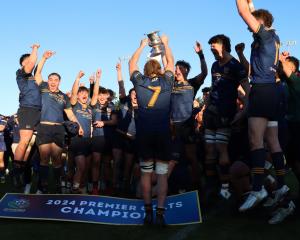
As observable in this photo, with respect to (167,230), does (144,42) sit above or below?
above

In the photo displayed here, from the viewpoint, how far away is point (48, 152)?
7.17 m

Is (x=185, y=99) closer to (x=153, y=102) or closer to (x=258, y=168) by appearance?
(x=153, y=102)

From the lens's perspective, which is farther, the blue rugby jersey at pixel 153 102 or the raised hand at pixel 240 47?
the raised hand at pixel 240 47

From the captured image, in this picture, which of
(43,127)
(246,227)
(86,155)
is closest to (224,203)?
(246,227)

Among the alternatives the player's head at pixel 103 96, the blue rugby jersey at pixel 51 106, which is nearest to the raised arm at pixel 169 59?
the blue rugby jersey at pixel 51 106

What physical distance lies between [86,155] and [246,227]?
4059 millimetres

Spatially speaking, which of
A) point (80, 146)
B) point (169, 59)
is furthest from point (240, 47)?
point (80, 146)

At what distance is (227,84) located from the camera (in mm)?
5965

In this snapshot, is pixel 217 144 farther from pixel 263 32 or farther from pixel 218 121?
pixel 263 32

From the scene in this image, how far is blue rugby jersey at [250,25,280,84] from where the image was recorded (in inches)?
185

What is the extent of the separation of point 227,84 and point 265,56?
1273mm

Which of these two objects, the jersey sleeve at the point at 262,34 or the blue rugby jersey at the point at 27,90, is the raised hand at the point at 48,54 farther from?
the jersey sleeve at the point at 262,34

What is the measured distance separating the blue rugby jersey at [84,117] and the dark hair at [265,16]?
4200 mm

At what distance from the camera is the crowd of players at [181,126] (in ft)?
15.7
